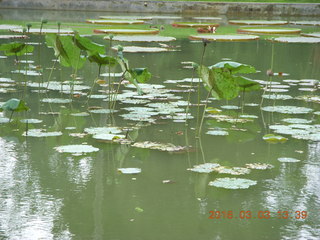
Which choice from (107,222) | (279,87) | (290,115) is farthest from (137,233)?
(279,87)

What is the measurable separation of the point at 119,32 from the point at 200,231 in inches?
318

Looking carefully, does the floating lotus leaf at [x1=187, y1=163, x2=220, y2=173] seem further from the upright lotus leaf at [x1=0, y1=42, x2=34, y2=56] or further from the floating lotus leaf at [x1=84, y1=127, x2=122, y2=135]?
the upright lotus leaf at [x1=0, y1=42, x2=34, y2=56]

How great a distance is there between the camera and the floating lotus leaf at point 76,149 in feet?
10.8

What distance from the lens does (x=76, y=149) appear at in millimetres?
3332

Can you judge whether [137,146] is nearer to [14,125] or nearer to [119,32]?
[14,125]

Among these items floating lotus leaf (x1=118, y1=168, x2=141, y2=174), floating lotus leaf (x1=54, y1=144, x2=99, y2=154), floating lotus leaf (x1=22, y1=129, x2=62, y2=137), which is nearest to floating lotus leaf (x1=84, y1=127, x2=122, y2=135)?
floating lotus leaf (x1=22, y1=129, x2=62, y2=137)

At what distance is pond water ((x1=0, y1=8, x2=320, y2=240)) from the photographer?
236 centimetres

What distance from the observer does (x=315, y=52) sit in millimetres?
8398
